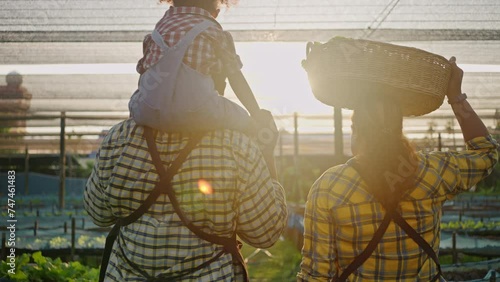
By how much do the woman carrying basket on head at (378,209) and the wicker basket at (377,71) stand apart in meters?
0.08

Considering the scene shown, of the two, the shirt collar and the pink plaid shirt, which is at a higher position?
the shirt collar

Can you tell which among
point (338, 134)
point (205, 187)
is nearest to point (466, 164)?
point (205, 187)

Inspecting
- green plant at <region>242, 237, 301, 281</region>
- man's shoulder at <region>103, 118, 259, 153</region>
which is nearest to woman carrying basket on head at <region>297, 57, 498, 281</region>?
man's shoulder at <region>103, 118, 259, 153</region>

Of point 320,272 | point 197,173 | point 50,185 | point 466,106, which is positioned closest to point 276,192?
point 197,173

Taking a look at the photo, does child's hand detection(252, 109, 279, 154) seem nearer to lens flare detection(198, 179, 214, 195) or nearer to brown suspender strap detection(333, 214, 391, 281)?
lens flare detection(198, 179, 214, 195)

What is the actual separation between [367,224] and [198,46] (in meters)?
0.72

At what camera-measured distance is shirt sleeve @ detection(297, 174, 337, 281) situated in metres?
1.65

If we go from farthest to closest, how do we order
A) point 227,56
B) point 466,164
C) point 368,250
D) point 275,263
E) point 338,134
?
point 275,263 → point 338,134 → point 466,164 → point 368,250 → point 227,56

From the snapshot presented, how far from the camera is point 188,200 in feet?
4.42

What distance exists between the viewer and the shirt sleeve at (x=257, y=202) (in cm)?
138

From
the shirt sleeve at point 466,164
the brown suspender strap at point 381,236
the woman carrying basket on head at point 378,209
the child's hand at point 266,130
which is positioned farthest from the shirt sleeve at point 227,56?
the shirt sleeve at point 466,164

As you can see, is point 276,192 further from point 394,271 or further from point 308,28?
point 308,28

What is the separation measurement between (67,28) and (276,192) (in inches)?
172

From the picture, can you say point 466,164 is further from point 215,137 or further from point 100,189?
point 100,189
